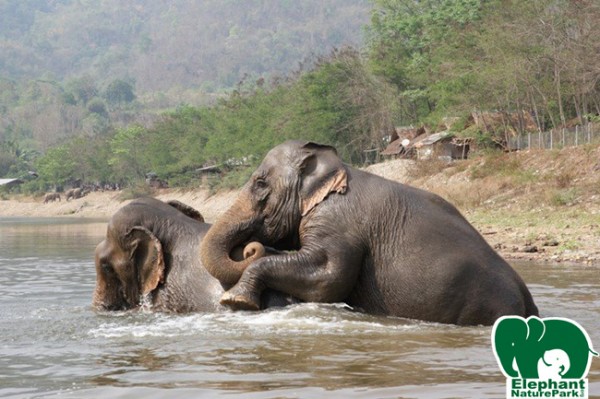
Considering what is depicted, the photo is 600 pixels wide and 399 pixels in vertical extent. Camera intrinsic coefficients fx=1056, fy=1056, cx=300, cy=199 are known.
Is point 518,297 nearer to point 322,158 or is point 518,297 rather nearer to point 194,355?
point 322,158

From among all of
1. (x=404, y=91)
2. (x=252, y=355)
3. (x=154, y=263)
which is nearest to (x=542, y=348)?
(x=252, y=355)

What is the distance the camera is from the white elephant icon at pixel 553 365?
19.0 feet

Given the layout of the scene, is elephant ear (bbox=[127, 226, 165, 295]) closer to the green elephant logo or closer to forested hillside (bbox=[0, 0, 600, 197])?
the green elephant logo

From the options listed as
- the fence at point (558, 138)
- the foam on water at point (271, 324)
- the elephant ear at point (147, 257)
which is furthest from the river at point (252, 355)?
the fence at point (558, 138)

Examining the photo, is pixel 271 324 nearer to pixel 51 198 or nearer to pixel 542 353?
pixel 542 353

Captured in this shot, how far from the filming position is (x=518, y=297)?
31.6ft

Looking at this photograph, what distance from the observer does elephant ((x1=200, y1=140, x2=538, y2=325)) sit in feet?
31.4

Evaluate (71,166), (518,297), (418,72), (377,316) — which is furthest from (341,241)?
(71,166)

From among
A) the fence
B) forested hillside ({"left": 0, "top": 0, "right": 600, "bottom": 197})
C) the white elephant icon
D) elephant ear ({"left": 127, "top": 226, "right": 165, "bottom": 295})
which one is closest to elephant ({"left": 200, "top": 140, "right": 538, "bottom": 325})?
elephant ear ({"left": 127, "top": 226, "right": 165, "bottom": 295})

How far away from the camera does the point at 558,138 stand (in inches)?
1678

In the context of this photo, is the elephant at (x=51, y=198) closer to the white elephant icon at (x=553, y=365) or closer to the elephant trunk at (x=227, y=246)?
the elephant trunk at (x=227, y=246)

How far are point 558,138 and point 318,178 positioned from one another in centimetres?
3433

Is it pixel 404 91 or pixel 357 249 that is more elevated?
pixel 404 91

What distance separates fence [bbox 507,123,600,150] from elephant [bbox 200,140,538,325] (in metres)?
28.9
